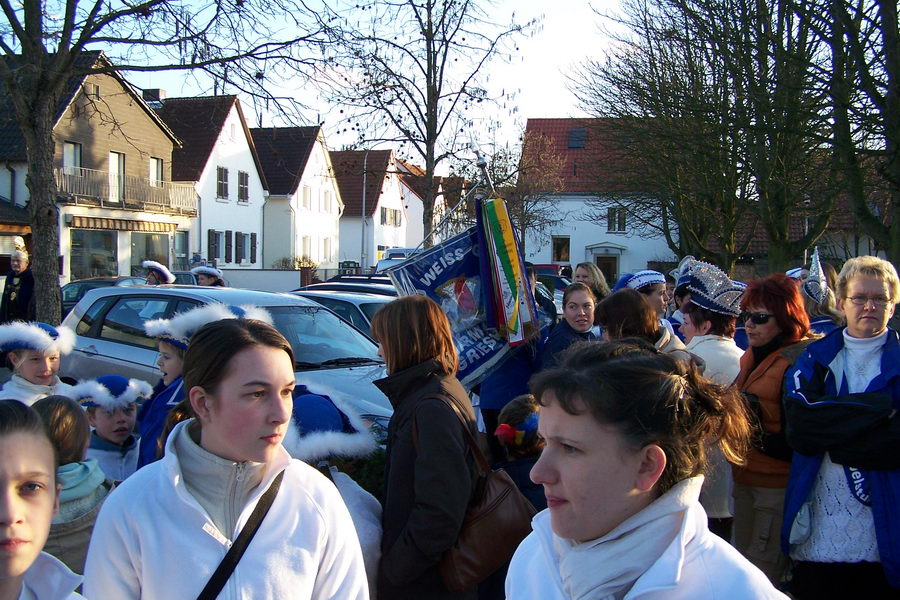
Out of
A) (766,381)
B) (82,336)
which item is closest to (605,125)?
(82,336)

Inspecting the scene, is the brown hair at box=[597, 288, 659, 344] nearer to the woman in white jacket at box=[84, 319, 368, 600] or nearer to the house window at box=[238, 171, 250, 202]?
the woman in white jacket at box=[84, 319, 368, 600]

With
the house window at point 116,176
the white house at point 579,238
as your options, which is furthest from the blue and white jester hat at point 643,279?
the white house at point 579,238

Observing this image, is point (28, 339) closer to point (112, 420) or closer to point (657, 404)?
point (112, 420)

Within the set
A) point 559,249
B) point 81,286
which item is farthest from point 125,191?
point 559,249

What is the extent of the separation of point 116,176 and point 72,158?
7.64ft

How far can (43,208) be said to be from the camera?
8.35 metres

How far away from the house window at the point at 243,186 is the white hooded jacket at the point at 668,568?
41612 mm

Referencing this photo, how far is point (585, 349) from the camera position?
1.93 m

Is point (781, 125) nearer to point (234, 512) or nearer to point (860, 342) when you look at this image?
point (860, 342)

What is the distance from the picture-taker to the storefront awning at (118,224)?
31.5 m

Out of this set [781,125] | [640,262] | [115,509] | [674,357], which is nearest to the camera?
[674,357]

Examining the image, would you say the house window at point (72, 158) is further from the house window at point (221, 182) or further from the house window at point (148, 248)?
the house window at point (221, 182)

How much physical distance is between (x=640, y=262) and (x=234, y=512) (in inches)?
1827

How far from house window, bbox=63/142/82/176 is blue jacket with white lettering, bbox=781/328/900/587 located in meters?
32.6
